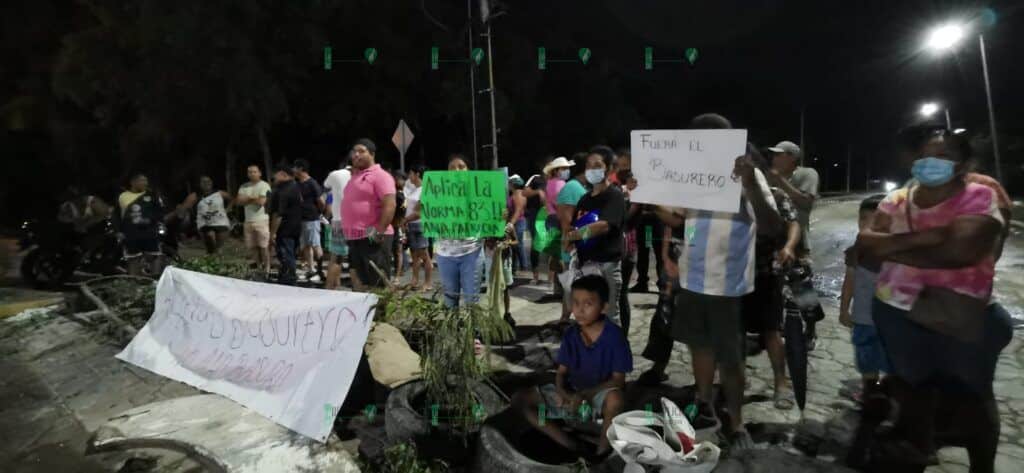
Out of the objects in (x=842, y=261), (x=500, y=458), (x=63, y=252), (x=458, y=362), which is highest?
(x=63, y=252)

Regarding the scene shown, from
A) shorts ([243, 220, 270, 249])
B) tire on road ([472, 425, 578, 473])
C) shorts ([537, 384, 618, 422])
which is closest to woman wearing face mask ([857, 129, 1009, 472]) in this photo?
shorts ([537, 384, 618, 422])

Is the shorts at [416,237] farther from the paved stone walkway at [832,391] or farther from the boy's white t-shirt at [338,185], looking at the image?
the paved stone walkway at [832,391]

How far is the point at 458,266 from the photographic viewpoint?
5.24 meters

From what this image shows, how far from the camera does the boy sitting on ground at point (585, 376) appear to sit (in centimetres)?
311

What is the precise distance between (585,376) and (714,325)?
2.51 feet

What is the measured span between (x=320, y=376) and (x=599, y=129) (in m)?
22.2

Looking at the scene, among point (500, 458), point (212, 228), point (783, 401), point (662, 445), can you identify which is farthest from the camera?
point (212, 228)

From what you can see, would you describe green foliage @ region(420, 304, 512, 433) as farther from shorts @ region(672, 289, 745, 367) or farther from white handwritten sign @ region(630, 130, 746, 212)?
white handwritten sign @ region(630, 130, 746, 212)

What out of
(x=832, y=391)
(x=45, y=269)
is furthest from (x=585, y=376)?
(x=45, y=269)

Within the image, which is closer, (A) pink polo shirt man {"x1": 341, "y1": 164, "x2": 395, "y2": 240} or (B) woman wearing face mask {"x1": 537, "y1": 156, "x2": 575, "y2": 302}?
(A) pink polo shirt man {"x1": 341, "y1": 164, "x2": 395, "y2": 240}

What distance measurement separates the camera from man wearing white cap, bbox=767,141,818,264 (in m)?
3.72

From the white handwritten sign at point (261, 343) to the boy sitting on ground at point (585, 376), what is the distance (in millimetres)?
1134

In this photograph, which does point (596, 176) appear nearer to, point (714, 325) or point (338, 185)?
point (714, 325)

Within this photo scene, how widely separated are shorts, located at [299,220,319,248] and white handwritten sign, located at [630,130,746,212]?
616cm
